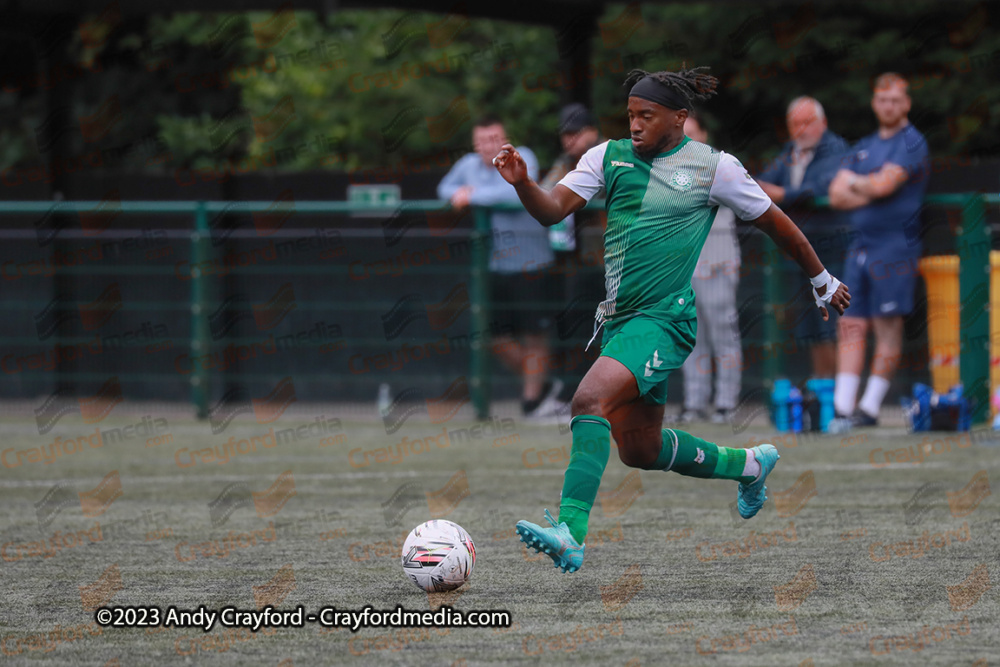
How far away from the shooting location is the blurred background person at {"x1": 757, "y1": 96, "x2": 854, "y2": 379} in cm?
1148

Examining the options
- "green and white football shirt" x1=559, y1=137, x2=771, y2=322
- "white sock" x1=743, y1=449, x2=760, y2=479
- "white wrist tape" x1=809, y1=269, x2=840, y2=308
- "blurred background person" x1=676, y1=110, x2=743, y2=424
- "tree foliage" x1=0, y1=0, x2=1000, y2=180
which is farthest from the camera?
"tree foliage" x1=0, y1=0, x2=1000, y2=180

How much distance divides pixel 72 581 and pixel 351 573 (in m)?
1.09

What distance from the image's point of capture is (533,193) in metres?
5.62

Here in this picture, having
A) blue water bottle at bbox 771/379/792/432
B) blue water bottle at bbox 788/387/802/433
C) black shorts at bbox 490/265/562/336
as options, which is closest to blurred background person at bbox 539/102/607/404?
black shorts at bbox 490/265/562/336

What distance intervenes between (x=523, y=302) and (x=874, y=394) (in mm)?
3128

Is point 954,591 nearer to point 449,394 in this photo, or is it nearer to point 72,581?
point 72,581

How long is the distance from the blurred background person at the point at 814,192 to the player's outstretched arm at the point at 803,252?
5479mm

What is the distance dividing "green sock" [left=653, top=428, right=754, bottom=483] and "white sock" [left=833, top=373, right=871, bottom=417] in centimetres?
545

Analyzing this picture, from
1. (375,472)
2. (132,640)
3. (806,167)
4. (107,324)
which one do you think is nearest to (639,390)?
(132,640)

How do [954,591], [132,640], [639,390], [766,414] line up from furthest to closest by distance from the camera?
[766,414]
[639,390]
[954,591]
[132,640]

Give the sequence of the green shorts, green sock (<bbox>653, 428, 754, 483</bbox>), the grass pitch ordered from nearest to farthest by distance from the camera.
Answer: the grass pitch
the green shorts
green sock (<bbox>653, 428, 754, 483</bbox>)

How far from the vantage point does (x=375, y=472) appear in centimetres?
986

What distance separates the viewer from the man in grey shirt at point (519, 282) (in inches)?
497

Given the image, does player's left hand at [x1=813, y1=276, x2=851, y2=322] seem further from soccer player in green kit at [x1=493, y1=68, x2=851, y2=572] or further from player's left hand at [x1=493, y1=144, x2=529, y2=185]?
player's left hand at [x1=493, y1=144, x2=529, y2=185]
